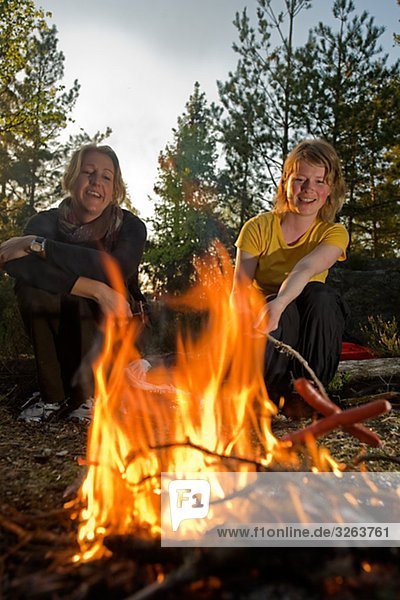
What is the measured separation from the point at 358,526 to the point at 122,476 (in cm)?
73

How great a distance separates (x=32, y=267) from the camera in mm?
2949

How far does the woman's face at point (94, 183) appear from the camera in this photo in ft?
10.5

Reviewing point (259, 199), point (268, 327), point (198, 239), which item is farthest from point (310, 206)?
point (198, 239)

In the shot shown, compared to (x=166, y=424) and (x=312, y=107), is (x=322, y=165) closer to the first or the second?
(x=166, y=424)

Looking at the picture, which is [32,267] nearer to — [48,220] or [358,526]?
[48,220]

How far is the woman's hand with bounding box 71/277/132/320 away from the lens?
2.92m

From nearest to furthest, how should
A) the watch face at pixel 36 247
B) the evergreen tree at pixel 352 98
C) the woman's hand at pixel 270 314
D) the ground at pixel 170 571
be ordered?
the ground at pixel 170 571
the woman's hand at pixel 270 314
the watch face at pixel 36 247
the evergreen tree at pixel 352 98

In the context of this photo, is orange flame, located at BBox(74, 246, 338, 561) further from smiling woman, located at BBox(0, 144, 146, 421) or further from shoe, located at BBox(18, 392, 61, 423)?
shoe, located at BBox(18, 392, 61, 423)

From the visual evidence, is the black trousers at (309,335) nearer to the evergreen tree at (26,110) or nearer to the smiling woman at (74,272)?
the smiling woman at (74,272)

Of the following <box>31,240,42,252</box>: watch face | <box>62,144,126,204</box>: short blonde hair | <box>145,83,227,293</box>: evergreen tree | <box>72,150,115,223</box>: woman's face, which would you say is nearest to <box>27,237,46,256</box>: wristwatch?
<box>31,240,42,252</box>: watch face

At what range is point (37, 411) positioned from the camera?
9.78 ft

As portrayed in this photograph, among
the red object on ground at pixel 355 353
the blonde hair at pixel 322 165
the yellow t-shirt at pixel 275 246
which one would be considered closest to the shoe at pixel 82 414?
the yellow t-shirt at pixel 275 246

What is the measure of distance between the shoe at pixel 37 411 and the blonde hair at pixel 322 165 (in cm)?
195

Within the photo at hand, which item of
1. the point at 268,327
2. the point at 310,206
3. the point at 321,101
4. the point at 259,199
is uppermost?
the point at 321,101
